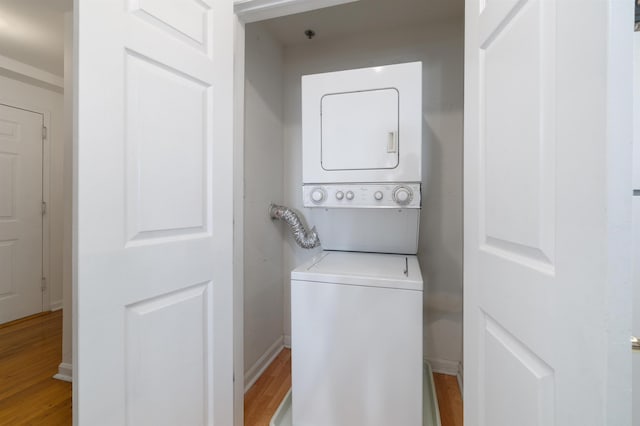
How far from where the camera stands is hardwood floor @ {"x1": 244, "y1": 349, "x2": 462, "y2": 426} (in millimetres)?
1623

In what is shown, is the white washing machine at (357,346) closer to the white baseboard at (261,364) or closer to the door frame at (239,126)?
the door frame at (239,126)

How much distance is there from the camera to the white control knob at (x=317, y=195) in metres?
1.71

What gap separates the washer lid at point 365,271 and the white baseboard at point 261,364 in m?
0.94

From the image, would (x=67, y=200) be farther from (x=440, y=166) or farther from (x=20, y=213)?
(x=440, y=166)

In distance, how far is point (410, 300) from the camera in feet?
4.25

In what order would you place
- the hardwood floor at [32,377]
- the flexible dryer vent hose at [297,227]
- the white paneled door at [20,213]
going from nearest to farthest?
the hardwood floor at [32,377] < the flexible dryer vent hose at [297,227] < the white paneled door at [20,213]

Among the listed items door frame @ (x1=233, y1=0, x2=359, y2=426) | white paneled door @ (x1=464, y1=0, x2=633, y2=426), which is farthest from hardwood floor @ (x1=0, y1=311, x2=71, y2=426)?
white paneled door @ (x1=464, y1=0, x2=633, y2=426)

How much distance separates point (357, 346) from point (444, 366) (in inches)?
45.0

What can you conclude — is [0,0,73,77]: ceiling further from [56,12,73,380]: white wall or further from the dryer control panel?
the dryer control panel

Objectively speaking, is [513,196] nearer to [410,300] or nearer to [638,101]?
[638,101]

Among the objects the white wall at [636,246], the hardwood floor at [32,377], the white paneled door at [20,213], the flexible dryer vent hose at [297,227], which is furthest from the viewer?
the white paneled door at [20,213]

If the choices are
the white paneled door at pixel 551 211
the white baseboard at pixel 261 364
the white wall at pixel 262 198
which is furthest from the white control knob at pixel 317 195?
the white baseboard at pixel 261 364

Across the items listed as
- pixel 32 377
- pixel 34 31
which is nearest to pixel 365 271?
pixel 32 377

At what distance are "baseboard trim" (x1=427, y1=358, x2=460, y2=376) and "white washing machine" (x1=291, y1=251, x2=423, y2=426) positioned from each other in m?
0.89
